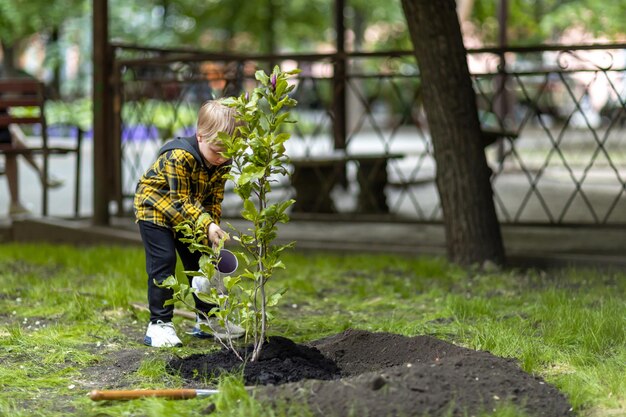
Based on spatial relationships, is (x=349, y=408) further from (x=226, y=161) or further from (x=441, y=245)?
(x=441, y=245)

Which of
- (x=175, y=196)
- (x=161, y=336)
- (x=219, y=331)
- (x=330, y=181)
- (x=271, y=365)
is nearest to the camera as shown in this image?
(x=271, y=365)

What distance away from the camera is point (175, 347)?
4660 mm

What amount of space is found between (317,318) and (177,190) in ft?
4.43

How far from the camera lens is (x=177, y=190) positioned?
4.48m

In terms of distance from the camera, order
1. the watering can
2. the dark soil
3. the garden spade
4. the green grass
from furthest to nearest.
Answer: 1. the watering can
2. the green grass
3. the garden spade
4. the dark soil

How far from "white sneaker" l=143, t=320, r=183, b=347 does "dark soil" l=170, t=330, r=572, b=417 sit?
1.60ft

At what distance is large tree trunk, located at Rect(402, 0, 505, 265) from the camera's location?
650 cm

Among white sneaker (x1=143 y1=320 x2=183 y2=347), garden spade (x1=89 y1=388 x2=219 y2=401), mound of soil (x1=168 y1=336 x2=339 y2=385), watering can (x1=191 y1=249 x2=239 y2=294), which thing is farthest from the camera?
white sneaker (x1=143 y1=320 x2=183 y2=347)

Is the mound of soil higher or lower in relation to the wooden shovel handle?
lower

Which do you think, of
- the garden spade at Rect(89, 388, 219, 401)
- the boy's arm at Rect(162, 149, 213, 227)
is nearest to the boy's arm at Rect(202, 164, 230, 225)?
the boy's arm at Rect(162, 149, 213, 227)

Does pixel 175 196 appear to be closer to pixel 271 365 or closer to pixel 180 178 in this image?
pixel 180 178

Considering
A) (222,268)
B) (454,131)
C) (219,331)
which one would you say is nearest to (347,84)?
(454,131)

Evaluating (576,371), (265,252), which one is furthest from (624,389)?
(265,252)

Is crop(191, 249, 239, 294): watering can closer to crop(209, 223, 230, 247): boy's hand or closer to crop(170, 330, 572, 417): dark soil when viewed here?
crop(209, 223, 230, 247): boy's hand
